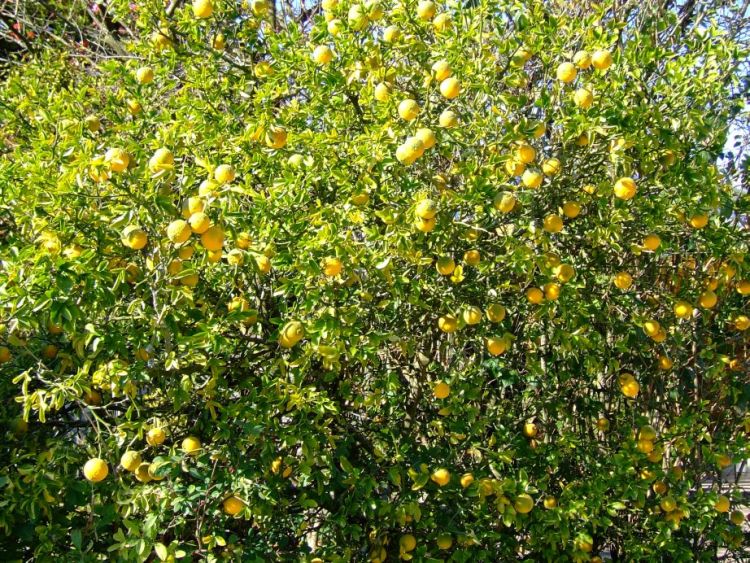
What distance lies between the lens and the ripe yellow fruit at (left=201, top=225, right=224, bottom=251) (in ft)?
6.04

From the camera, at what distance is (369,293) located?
230 cm

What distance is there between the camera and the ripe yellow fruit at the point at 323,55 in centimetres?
241

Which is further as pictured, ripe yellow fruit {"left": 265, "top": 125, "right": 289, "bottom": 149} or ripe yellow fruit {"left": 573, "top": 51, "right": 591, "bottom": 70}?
ripe yellow fruit {"left": 573, "top": 51, "right": 591, "bottom": 70}

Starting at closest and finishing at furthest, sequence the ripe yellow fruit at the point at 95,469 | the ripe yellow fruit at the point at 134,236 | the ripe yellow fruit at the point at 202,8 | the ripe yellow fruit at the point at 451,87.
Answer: the ripe yellow fruit at the point at 134,236 < the ripe yellow fruit at the point at 95,469 < the ripe yellow fruit at the point at 451,87 < the ripe yellow fruit at the point at 202,8

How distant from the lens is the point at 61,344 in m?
2.31

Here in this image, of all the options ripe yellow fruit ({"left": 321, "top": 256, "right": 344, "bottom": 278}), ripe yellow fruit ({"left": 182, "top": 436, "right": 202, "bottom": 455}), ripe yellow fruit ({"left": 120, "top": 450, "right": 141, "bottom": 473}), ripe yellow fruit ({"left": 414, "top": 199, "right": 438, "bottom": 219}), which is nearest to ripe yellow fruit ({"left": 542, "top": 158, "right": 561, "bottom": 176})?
ripe yellow fruit ({"left": 414, "top": 199, "right": 438, "bottom": 219})

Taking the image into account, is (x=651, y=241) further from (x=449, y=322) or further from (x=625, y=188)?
(x=449, y=322)

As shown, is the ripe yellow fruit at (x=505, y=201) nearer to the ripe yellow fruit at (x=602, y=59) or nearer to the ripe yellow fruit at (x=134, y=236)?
the ripe yellow fruit at (x=602, y=59)

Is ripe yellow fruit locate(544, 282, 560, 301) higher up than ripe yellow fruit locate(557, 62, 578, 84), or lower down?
lower down

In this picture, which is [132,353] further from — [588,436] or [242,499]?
[588,436]

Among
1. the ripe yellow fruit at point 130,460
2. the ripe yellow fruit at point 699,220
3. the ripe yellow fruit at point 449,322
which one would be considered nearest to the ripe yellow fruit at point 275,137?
the ripe yellow fruit at point 449,322

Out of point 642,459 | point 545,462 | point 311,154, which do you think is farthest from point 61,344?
point 642,459

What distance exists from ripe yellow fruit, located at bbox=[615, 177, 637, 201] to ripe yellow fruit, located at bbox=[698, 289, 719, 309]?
697 mm

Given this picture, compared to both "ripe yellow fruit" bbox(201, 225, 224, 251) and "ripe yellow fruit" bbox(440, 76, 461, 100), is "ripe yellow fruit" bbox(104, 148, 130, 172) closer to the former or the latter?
"ripe yellow fruit" bbox(201, 225, 224, 251)
